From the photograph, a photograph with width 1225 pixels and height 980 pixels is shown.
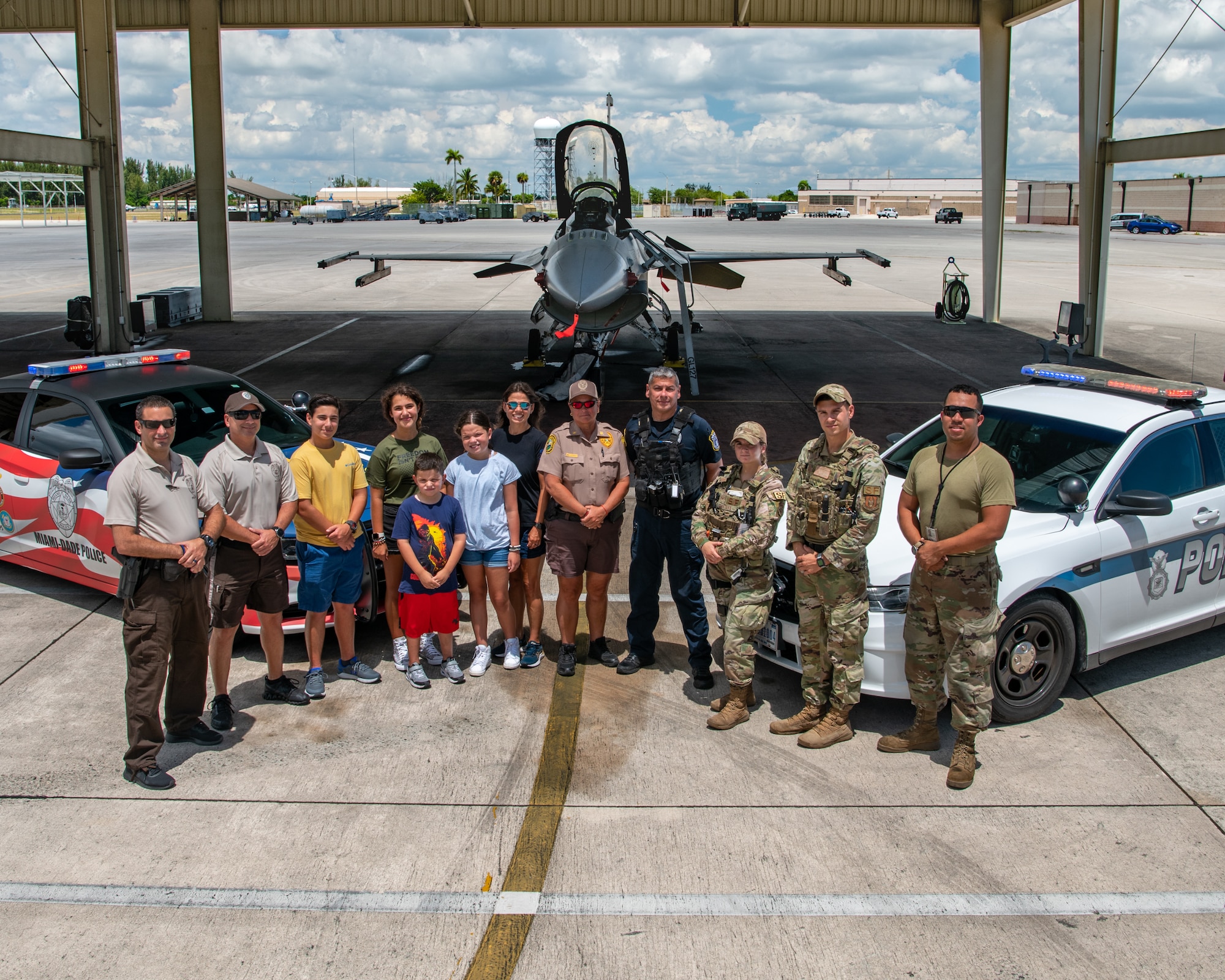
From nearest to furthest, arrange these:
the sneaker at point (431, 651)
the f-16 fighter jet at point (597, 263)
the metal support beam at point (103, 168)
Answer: the sneaker at point (431, 651) → the f-16 fighter jet at point (597, 263) → the metal support beam at point (103, 168)

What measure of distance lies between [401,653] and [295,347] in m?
14.7

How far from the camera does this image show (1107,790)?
4578mm

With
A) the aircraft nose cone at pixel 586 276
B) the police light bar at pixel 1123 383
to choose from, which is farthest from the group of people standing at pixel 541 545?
the aircraft nose cone at pixel 586 276

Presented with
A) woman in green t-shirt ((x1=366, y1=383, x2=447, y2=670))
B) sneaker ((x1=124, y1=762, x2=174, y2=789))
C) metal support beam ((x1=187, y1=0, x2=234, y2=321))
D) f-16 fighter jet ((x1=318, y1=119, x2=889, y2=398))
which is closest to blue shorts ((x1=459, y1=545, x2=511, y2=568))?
woman in green t-shirt ((x1=366, y1=383, x2=447, y2=670))

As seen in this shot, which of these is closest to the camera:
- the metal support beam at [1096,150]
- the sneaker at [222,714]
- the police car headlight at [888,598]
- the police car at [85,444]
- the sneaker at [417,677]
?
the police car headlight at [888,598]

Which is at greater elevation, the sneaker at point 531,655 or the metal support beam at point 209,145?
the metal support beam at point 209,145

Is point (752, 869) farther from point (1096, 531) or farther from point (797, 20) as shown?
point (797, 20)

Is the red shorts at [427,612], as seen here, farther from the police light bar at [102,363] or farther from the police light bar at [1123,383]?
the police light bar at [1123,383]

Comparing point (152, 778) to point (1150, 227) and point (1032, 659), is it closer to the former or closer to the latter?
point (1032, 659)

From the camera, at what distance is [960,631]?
4.59 meters

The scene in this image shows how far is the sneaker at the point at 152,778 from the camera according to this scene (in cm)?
456

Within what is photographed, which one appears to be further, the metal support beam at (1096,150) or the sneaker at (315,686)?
the metal support beam at (1096,150)

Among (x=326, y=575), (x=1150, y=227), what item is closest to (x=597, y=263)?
(x=326, y=575)

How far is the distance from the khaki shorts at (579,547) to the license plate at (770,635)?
0.92 meters
